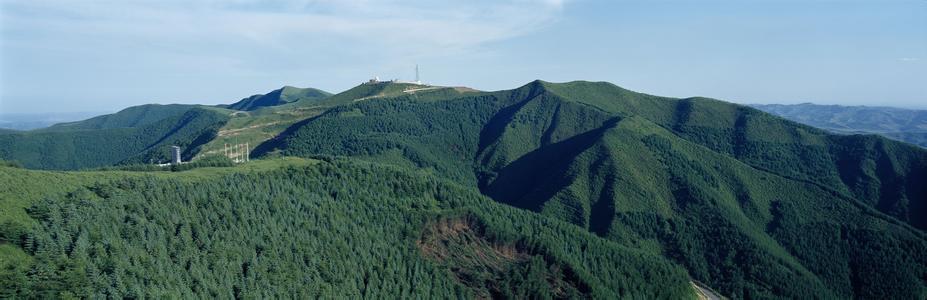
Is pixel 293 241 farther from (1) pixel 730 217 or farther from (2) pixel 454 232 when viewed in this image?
(1) pixel 730 217

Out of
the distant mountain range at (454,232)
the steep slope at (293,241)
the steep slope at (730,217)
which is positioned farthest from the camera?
the steep slope at (730,217)

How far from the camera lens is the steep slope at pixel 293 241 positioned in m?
55.7

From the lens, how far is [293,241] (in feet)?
269

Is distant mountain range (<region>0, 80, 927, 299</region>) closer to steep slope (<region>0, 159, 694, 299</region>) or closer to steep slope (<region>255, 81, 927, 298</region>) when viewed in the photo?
steep slope (<region>0, 159, 694, 299</region>)

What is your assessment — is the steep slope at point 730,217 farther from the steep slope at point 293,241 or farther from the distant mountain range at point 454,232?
the steep slope at point 293,241

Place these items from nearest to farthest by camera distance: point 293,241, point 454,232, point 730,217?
point 293,241
point 454,232
point 730,217

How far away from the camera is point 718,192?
570 feet

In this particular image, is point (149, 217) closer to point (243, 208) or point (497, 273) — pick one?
point (243, 208)

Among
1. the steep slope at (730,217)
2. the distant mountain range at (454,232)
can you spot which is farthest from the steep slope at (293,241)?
the steep slope at (730,217)

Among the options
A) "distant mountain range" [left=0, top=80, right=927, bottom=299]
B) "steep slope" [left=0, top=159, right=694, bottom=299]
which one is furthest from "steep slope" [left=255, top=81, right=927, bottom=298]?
"steep slope" [left=0, top=159, right=694, bottom=299]

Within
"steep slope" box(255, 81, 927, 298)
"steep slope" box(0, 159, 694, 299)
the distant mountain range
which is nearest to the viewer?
"steep slope" box(0, 159, 694, 299)

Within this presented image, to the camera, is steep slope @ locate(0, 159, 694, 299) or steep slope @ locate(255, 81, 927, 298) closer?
steep slope @ locate(0, 159, 694, 299)

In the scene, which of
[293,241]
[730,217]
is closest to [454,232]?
[293,241]

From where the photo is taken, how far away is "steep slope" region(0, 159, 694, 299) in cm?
5572
